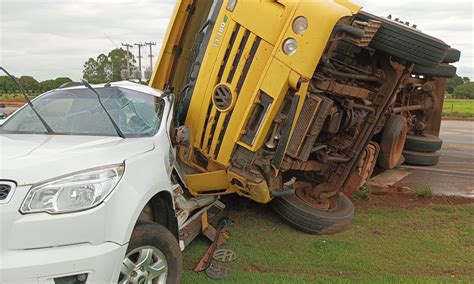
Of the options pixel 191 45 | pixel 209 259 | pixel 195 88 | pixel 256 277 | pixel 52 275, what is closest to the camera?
pixel 52 275

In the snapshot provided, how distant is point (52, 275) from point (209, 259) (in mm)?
2182

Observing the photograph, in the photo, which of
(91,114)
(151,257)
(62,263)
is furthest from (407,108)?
(62,263)

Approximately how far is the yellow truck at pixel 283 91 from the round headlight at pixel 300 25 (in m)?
0.01

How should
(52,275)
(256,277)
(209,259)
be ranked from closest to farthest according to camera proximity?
(52,275) < (256,277) < (209,259)

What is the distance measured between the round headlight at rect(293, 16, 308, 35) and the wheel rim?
263 centimetres

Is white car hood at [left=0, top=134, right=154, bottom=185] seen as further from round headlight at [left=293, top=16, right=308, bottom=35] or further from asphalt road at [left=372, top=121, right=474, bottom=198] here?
asphalt road at [left=372, top=121, right=474, bottom=198]

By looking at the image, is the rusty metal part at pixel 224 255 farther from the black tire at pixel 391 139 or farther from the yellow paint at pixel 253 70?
the black tire at pixel 391 139

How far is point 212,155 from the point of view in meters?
5.29

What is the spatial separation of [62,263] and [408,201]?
571 centimetres

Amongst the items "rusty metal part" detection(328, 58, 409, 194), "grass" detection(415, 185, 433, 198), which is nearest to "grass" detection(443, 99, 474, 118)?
"grass" detection(415, 185, 433, 198)

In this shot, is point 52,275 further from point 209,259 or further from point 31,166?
point 209,259

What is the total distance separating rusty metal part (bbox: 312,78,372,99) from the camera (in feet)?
16.8

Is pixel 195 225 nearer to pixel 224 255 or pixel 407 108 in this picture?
pixel 224 255

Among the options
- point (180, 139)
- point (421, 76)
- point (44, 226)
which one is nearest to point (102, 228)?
point (44, 226)
